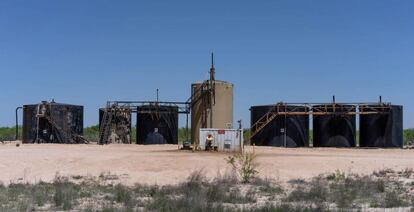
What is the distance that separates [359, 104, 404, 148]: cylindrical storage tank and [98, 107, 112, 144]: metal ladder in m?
19.4

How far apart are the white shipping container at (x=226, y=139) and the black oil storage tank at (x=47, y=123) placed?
63.4ft

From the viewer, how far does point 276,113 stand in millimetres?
→ 46594

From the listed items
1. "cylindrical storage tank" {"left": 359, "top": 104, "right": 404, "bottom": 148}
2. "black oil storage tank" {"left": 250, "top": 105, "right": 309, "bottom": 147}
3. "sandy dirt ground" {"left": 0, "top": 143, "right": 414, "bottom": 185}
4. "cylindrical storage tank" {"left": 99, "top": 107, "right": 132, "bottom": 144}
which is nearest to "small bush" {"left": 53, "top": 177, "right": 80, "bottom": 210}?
"sandy dirt ground" {"left": 0, "top": 143, "right": 414, "bottom": 185}

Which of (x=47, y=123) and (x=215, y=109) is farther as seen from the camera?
(x=47, y=123)

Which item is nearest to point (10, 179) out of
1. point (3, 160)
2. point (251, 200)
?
point (3, 160)

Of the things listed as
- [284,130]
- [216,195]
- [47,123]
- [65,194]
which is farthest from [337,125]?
[65,194]

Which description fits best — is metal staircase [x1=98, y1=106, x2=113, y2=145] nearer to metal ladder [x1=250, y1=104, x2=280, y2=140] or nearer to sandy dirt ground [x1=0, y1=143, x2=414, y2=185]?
metal ladder [x1=250, y1=104, x2=280, y2=140]

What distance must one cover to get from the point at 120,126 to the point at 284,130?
518 inches

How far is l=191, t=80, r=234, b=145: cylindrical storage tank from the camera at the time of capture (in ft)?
127

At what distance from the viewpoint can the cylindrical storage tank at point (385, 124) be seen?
47.2m

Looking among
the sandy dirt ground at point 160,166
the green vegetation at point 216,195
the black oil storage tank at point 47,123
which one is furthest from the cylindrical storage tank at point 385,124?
the green vegetation at point 216,195

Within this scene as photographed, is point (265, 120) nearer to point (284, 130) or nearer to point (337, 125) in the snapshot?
point (284, 130)

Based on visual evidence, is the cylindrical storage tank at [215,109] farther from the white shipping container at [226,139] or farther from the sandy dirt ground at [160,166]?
the sandy dirt ground at [160,166]

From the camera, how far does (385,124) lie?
4731cm
